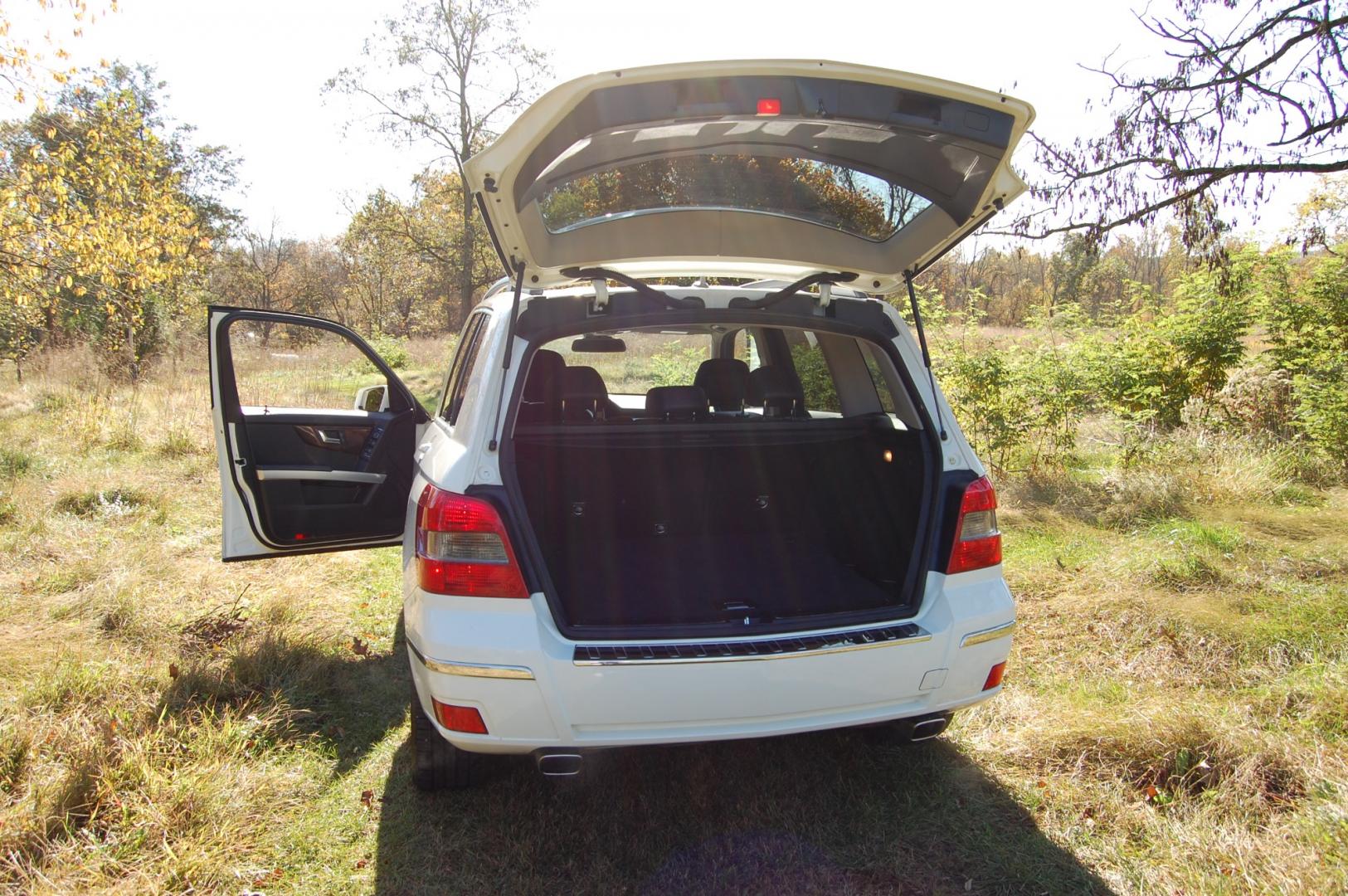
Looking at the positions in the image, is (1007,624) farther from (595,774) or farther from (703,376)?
(703,376)

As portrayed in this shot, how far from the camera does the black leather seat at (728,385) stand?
4.10 metres

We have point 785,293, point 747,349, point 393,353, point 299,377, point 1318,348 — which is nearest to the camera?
point 785,293

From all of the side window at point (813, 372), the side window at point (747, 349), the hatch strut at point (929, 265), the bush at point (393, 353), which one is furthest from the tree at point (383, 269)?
the hatch strut at point (929, 265)

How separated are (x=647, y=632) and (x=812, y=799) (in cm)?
101

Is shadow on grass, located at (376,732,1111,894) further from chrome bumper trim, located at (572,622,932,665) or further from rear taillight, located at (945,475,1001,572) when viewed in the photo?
rear taillight, located at (945,475,1001,572)

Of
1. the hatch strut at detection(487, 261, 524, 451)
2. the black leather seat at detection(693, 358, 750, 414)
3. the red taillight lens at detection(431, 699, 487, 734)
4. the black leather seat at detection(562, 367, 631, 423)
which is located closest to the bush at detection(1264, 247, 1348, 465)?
the black leather seat at detection(693, 358, 750, 414)

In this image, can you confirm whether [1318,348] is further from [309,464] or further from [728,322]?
[309,464]

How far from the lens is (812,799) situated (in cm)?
266

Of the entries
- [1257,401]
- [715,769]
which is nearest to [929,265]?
[715,769]

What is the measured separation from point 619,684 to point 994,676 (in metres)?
1.23

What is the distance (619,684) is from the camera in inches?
79.5

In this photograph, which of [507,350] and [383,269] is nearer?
[507,350]

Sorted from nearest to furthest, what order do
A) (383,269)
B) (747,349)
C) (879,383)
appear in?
(879,383) → (747,349) → (383,269)

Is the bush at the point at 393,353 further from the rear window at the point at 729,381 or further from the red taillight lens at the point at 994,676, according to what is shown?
the red taillight lens at the point at 994,676
